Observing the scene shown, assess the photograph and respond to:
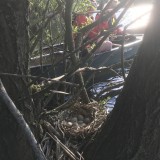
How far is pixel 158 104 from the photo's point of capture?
1.50 meters

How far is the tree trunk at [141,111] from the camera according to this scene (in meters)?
1.49

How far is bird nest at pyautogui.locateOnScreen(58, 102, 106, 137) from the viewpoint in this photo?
7.70 ft

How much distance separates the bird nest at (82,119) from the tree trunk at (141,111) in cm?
67

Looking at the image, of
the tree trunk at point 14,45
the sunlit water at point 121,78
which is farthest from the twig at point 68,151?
the sunlit water at point 121,78

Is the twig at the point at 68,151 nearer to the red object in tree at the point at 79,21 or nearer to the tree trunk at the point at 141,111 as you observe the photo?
the tree trunk at the point at 141,111

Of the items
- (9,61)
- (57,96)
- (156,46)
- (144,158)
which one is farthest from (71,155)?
(57,96)

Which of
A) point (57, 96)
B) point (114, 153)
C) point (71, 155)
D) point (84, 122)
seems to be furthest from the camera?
point (57, 96)

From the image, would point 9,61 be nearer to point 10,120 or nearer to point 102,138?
point 10,120

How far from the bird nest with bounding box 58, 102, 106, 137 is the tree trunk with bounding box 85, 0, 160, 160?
667 millimetres

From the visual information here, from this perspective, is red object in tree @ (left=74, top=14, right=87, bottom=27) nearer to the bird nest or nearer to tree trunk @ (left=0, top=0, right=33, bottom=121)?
the bird nest

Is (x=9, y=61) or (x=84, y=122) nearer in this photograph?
(x=9, y=61)

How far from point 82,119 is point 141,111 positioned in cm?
111

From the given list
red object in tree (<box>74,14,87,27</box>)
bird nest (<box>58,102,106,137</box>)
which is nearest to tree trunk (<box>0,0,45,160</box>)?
bird nest (<box>58,102,106,137</box>)

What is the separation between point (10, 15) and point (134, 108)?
22.1 inches
